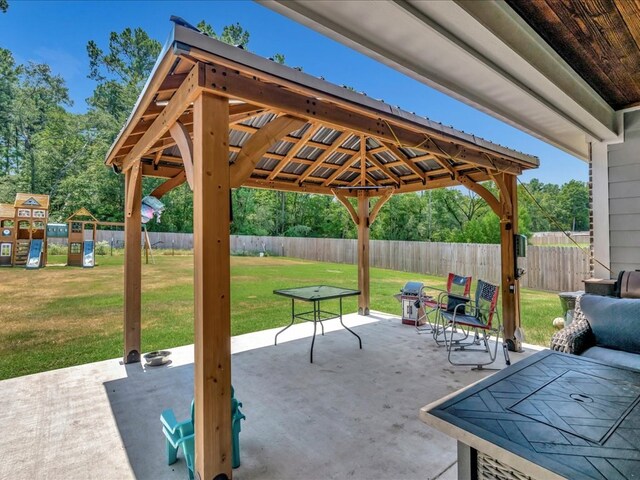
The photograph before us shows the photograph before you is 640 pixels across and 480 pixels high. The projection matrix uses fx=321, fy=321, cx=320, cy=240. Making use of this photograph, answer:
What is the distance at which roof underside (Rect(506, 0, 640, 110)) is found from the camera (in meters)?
1.63

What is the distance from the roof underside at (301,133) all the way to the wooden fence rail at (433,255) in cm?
479

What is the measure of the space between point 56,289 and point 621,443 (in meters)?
10.3

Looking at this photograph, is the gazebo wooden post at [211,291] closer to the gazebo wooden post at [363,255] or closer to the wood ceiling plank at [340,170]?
the wood ceiling plank at [340,170]

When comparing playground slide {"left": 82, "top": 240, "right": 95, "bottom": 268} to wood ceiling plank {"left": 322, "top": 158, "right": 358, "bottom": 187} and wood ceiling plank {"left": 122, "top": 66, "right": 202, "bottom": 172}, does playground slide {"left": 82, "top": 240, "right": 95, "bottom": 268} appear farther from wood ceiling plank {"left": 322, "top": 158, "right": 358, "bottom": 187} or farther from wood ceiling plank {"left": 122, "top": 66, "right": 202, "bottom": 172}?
wood ceiling plank {"left": 122, "top": 66, "right": 202, "bottom": 172}

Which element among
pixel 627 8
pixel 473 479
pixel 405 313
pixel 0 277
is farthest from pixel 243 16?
pixel 473 479

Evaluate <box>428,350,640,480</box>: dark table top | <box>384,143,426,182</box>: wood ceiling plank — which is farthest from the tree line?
<box>428,350,640,480</box>: dark table top

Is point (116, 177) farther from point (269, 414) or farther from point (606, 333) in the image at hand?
point (606, 333)

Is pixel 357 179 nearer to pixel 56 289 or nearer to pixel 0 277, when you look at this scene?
pixel 56 289

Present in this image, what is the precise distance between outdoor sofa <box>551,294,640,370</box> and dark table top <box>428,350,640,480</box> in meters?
0.96

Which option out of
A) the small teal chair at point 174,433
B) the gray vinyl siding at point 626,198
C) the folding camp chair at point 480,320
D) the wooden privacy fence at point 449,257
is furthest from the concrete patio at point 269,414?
the wooden privacy fence at point 449,257

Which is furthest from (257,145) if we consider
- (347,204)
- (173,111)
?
(347,204)

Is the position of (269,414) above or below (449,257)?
below

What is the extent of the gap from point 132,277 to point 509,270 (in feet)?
15.6

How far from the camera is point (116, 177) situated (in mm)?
18906
